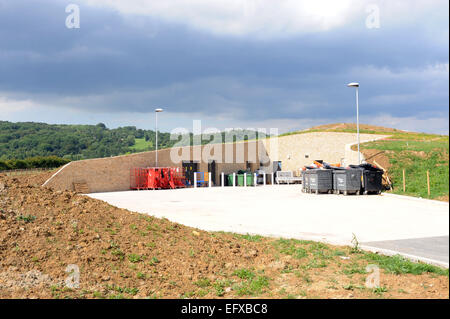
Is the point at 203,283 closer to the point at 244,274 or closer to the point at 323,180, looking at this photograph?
the point at 244,274

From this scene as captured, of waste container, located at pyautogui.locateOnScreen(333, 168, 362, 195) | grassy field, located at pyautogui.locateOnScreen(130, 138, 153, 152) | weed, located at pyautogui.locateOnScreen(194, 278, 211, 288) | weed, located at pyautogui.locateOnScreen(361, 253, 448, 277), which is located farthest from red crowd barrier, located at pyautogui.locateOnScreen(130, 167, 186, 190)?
weed, located at pyautogui.locateOnScreen(194, 278, 211, 288)

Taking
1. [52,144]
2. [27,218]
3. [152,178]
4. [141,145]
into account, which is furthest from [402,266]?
[141,145]

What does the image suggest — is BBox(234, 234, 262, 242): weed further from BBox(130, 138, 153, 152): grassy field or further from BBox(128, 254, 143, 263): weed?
BBox(130, 138, 153, 152): grassy field

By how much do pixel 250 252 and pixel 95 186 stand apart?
24.8 metres

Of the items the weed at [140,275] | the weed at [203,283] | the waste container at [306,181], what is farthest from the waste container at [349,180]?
the weed at [140,275]

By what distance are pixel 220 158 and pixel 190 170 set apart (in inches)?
156

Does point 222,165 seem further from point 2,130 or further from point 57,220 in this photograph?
point 57,220

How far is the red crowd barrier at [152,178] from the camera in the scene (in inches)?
1289

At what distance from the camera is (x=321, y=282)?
577cm

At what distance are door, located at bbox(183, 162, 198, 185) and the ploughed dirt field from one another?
2928 cm

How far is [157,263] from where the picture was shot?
249 inches

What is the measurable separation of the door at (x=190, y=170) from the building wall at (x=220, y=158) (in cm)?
59

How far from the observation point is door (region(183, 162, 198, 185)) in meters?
37.6

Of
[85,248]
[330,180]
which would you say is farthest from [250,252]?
[330,180]
